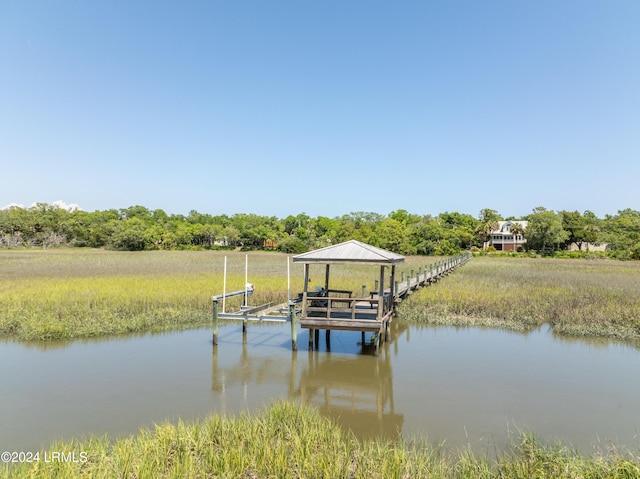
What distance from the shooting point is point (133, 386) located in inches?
336

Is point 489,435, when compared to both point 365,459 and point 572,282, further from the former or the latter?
point 572,282

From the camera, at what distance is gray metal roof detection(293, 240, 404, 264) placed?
10.9m

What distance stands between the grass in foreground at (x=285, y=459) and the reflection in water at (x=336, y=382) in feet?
4.13

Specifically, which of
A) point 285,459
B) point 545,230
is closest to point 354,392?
point 285,459

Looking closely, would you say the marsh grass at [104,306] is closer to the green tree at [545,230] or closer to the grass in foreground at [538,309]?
the grass in foreground at [538,309]

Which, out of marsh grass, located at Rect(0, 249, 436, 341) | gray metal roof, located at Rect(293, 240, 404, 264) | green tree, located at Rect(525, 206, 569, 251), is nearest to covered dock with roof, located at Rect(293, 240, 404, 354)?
gray metal roof, located at Rect(293, 240, 404, 264)

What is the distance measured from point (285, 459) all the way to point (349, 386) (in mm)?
4070

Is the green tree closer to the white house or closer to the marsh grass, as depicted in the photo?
the white house

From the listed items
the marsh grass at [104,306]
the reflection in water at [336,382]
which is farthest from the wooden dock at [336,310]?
the marsh grass at [104,306]

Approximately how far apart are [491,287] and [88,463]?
2177 centimetres

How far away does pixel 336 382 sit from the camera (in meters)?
9.06

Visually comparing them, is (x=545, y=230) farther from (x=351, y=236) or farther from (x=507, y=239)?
(x=351, y=236)

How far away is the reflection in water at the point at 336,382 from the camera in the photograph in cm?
712

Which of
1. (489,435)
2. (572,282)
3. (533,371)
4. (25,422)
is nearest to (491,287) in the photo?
(572,282)
